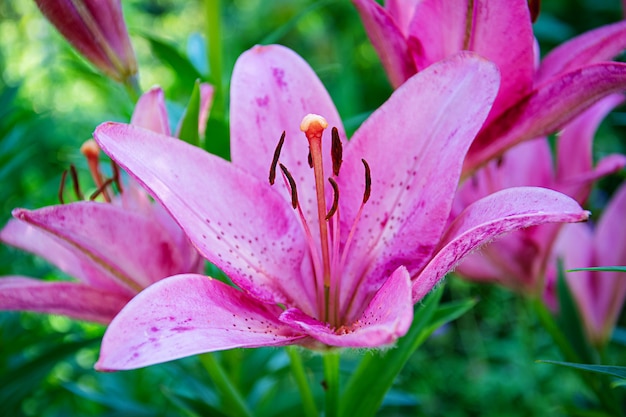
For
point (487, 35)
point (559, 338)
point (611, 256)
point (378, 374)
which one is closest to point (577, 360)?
point (559, 338)

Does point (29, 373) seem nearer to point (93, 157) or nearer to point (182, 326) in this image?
point (93, 157)

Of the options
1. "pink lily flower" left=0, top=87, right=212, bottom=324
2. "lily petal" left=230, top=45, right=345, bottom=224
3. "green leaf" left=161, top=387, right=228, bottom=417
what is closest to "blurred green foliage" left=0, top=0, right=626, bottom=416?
"green leaf" left=161, top=387, right=228, bottom=417

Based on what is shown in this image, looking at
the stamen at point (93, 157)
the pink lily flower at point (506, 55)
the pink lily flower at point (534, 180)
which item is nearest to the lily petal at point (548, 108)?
the pink lily flower at point (506, 55)

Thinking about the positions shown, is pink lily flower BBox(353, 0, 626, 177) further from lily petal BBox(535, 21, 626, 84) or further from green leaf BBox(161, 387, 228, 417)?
green leaf BBox(161, 387, 228, 417)

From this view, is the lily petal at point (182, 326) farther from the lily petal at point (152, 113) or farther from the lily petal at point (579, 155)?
the lily petal at point (579, 155)

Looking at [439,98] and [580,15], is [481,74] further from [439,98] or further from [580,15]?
[580,15]

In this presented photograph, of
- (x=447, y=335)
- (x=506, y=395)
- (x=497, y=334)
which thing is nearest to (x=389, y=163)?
(x=506, y=395)
